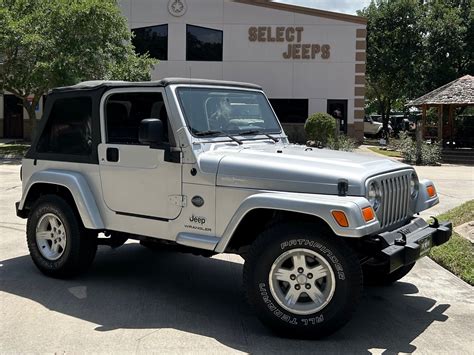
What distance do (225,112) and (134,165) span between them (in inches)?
39.5

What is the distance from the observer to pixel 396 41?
34.8m

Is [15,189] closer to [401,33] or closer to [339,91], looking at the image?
[339,91]

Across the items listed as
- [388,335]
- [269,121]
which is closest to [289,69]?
[269,121]

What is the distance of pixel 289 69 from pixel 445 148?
27.6 feet

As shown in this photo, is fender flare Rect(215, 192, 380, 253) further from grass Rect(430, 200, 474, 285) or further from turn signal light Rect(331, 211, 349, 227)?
grass Rect(430, 200, 474, 285)

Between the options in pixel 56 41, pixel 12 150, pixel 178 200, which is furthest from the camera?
pixel 12 150

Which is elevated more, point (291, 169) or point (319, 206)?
point (291, 169)

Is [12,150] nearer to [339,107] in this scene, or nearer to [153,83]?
[339,107]

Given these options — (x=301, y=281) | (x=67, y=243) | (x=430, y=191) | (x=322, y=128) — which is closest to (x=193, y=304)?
(x=301, y=281)

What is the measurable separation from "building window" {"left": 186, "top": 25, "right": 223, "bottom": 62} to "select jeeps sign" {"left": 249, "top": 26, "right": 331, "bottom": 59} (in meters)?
1.71

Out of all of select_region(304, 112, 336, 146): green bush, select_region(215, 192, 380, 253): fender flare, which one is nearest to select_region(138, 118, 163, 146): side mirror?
select_region(215, 192, 380, 253): fender flare

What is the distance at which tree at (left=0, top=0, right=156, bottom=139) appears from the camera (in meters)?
19.8

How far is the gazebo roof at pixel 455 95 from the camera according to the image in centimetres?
2361

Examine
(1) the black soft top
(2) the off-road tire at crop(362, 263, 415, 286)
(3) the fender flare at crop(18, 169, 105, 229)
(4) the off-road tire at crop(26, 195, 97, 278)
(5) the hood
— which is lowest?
(2) the off-road tire at crop(362, 263, 415, 286)
